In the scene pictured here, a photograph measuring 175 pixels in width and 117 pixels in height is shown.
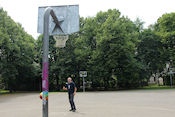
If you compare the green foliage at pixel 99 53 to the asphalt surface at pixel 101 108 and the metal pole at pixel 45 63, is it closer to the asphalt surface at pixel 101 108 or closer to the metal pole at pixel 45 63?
the asphalt surface at pixel 101 108

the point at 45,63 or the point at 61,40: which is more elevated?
the point at 61,40

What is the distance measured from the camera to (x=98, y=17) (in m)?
33.6

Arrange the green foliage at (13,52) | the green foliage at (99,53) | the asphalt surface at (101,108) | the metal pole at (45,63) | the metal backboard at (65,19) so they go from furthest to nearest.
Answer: the green foliage at (99,53) → the green foliage at (13,52) → the asphalt surface at (101,108) → the metal backboard at (65,19) → the metal pole at (45,63)

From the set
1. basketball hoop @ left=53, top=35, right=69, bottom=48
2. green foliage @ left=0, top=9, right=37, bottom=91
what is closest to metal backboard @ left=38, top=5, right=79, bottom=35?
basketball hoop @ left=53, top=35, right=69, bottom=48

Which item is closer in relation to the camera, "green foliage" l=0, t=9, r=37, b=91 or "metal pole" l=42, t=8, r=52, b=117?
"metal pole" l=42, t=8, r=52, b=117

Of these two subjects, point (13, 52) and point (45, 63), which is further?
point (13, 52)

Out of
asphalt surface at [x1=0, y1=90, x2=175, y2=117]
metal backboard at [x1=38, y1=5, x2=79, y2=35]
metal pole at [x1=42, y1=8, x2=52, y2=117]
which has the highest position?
metal backboard at [x1=38, y1=5, x2=79, y2=35]

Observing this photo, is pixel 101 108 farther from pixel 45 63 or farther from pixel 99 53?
pixel 99 53

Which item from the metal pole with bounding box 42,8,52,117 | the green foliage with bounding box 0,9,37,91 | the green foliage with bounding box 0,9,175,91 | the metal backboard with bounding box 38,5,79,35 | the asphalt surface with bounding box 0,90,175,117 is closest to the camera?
the metal pole with bounding box 42,8,52,117

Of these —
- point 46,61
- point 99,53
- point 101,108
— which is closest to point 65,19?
point 46,61

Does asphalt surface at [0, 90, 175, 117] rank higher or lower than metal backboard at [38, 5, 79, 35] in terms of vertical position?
lower

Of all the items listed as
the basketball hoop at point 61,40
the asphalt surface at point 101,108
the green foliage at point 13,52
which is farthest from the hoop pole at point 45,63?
the green foliage at point 13,52

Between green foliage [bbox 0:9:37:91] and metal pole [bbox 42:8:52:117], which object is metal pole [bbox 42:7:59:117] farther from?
green foliage [bbox 0:9:37:91]

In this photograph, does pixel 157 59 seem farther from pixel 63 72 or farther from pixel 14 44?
pixel 14 44
